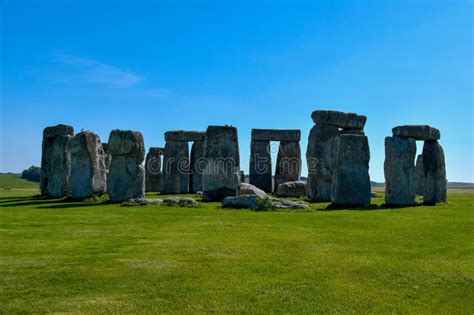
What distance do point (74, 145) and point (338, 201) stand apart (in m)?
10.2

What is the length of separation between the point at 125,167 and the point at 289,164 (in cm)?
1364

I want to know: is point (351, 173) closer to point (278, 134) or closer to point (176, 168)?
point (278, 134)

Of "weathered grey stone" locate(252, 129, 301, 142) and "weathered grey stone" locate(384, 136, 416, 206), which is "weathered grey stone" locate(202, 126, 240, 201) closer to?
"weathered grey stone" locate(384, 136, 416, 206)

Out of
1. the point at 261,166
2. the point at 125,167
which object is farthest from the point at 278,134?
the point at 125,167

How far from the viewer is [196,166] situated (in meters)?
29.8

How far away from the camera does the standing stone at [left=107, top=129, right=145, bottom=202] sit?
57.2 feet

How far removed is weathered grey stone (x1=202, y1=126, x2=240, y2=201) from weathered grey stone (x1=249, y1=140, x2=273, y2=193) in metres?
9.31

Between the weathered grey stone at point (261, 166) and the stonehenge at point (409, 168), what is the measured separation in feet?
37.9

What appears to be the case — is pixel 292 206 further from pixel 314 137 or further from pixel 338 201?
pixel 314 137

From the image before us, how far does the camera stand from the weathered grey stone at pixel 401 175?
55.8 feet

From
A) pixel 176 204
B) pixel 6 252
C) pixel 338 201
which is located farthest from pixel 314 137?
pixel 6 252

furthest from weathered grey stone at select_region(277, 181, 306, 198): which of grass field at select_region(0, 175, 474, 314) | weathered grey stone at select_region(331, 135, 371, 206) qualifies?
grass field at select_region(0, 175, 474, 314)

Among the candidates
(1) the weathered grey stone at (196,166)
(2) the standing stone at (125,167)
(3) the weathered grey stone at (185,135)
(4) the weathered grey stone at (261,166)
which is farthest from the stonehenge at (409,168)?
(3) the weathered grey stone at (185,135)

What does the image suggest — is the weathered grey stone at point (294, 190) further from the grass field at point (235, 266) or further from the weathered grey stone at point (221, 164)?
the grass field at point (235, 266)
